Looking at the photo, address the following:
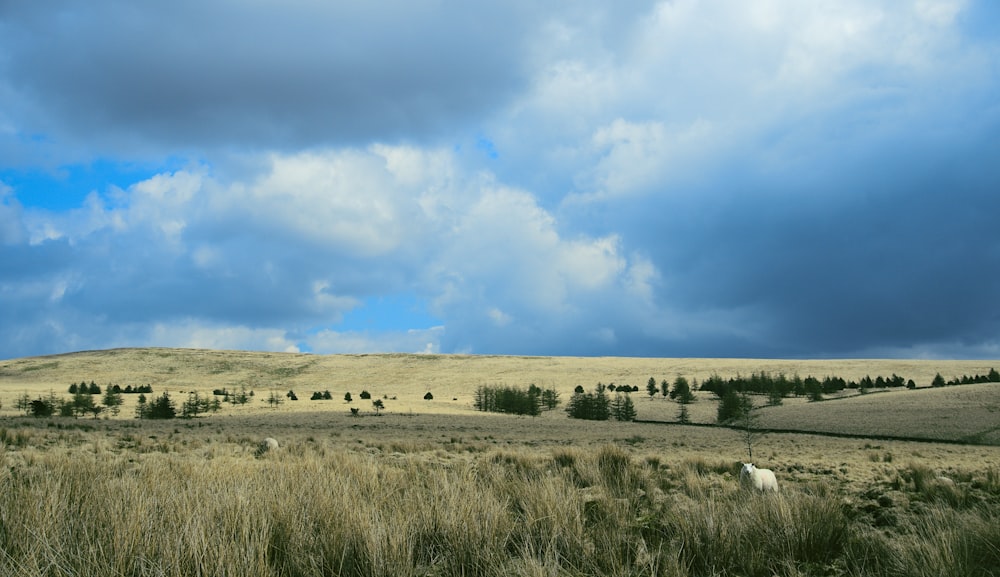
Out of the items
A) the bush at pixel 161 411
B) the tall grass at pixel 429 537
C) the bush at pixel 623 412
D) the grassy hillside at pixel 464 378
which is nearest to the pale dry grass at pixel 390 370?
the grassy hillside at pixel 464 378

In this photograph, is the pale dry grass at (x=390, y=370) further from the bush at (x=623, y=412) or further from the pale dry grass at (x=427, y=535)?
the pale dry grass at (x=427, y=535)

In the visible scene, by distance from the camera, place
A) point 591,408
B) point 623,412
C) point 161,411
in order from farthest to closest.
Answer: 1. point 591,408
2. point 623,412
3. point 161,411

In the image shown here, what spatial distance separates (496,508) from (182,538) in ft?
9.26

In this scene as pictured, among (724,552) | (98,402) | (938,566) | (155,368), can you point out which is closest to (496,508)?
(724,552)

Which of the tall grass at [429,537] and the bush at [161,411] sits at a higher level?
the tall grass at [429,537]

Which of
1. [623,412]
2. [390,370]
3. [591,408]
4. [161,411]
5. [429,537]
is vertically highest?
[390,370]

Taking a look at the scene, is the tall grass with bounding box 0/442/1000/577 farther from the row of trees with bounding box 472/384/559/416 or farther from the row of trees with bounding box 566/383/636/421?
the row of trees with bounding box 472/384/559/416

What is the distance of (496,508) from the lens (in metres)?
6.14

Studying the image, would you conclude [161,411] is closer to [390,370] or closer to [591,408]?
[591,408]

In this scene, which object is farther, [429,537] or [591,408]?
[591,408]

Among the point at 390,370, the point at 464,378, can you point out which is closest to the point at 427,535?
the point at 464,378

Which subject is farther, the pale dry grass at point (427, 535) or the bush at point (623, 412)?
the bush at point (623, 412)

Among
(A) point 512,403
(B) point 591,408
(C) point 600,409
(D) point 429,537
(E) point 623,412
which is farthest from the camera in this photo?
(A) point 512,403

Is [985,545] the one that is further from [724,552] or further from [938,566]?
[724,552]
